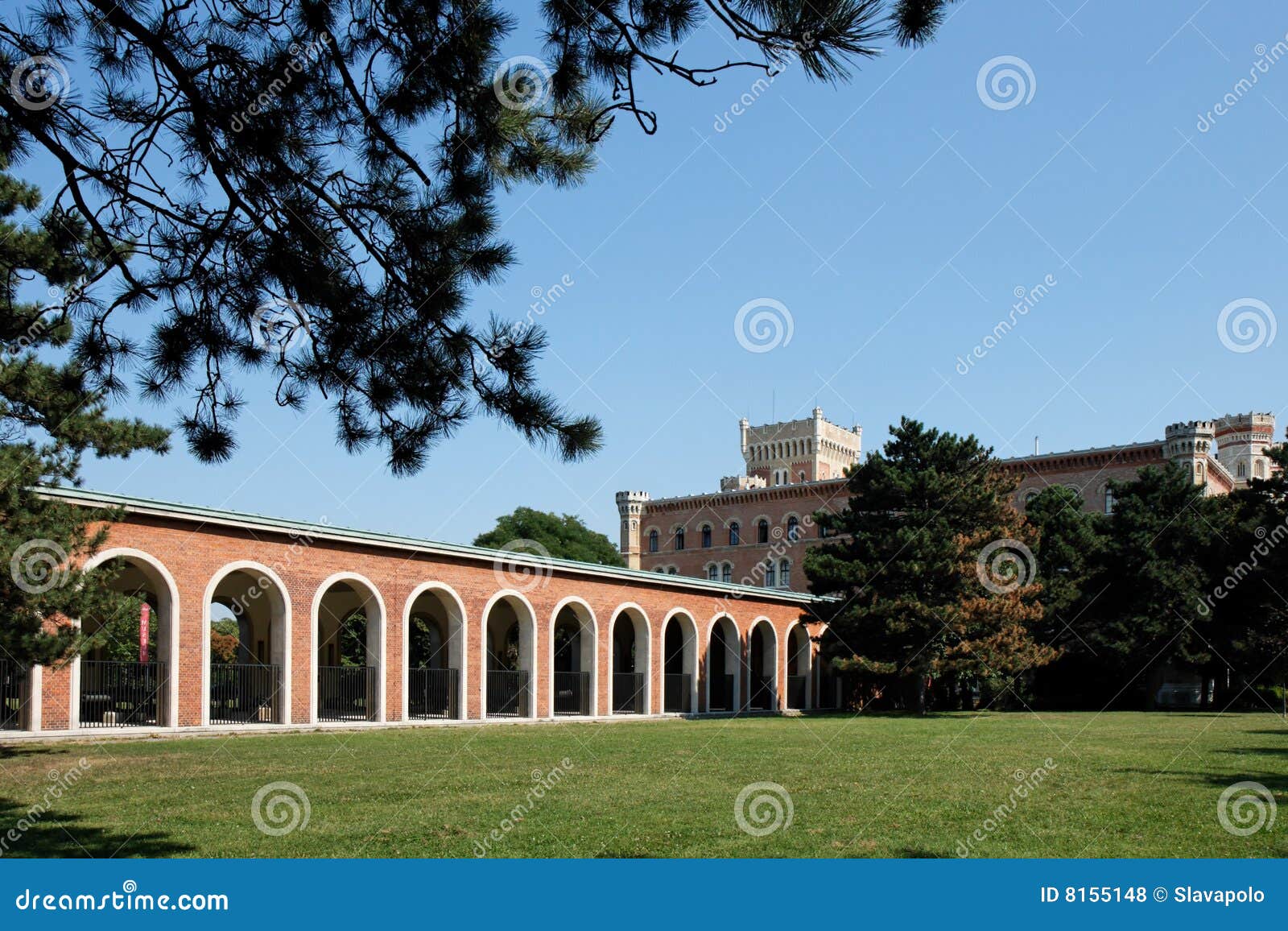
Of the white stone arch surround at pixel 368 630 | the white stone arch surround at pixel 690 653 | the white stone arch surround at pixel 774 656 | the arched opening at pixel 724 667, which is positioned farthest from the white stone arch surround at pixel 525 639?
the white stone arch surround at pixel 774 656

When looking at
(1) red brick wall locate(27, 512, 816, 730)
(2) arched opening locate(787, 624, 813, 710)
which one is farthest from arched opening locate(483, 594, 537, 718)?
(2) arched opening locate(787, 624, 813, 710)

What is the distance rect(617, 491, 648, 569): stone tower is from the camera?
2771 inches

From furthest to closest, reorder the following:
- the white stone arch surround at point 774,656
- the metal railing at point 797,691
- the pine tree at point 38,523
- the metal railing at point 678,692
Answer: the metal railing at point 797,691, the white stone arch surround at point 774,656, the metal railing at point 678,692, the pine tree at point 38,523

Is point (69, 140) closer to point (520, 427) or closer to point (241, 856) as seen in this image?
point (520, 427)

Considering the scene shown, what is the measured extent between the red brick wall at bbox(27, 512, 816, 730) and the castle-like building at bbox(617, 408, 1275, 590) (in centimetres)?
1067

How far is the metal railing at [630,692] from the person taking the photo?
3533 cm

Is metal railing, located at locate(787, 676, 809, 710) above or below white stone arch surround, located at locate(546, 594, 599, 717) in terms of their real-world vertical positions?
below

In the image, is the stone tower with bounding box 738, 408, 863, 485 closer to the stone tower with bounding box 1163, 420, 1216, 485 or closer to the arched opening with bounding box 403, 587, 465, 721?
the stone tower with bounding box 1163, 420, 1216, 485

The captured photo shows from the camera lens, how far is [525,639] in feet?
103

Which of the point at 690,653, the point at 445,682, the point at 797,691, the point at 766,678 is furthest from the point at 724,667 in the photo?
the point at 445,682

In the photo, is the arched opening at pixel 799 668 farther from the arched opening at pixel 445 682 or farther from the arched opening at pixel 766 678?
Answer: the arched opening at pixel 445 682

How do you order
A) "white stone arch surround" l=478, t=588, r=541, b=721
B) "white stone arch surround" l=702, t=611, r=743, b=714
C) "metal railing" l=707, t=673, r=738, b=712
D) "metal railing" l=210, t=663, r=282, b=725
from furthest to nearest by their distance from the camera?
"metal railing" l=707, t=673, r=738, b=712 < "white stone arch surround" l=702, t=611, r=743, b=714 < "white stone arch surround" l=478, t=588, r=541, b=721 < "metal railing" l=210, t=663, r=282, b=725

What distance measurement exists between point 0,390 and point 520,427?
420 inches

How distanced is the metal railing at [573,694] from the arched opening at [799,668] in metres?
11.1
